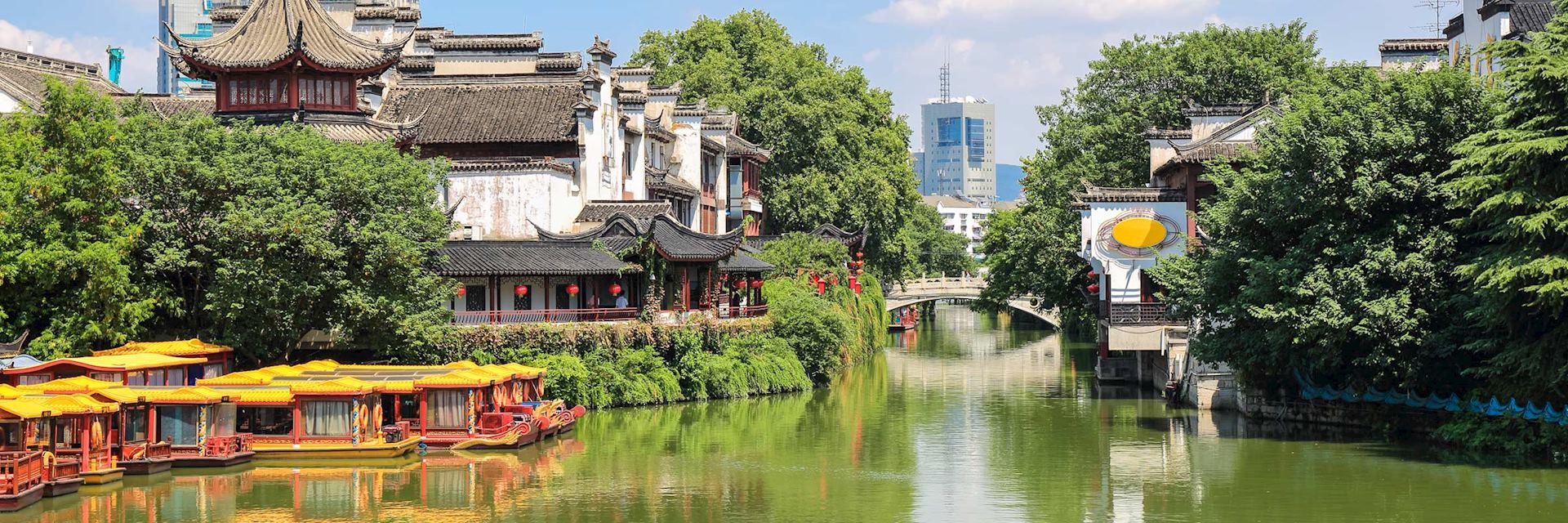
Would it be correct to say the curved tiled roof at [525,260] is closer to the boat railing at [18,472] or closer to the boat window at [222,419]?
the boat window at [222,419]

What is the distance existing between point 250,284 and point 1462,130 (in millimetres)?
27851

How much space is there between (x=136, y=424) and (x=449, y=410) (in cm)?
717

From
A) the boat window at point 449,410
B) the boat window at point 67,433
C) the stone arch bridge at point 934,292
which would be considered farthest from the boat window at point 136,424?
the stone arch bridge at point 934,292

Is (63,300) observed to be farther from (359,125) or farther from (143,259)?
(359,125)

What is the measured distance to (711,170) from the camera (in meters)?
77.4

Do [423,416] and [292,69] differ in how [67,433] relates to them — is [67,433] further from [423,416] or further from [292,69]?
[292,69]

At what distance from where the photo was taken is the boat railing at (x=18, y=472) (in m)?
30.2

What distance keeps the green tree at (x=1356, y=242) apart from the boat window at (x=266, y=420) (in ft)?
70.6

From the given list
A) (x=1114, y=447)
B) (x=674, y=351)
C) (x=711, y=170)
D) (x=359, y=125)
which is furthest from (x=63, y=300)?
(x=711, y=170)

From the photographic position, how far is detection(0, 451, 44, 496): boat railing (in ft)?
99.0

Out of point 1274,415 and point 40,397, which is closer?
point 40,397

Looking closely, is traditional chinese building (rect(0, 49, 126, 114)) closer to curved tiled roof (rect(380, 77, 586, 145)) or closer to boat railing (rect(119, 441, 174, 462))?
curved tiled roof (rect(380, 77, 586, 145))

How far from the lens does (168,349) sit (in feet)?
133

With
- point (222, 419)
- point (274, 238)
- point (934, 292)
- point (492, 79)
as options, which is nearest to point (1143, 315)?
point (492, 79)
